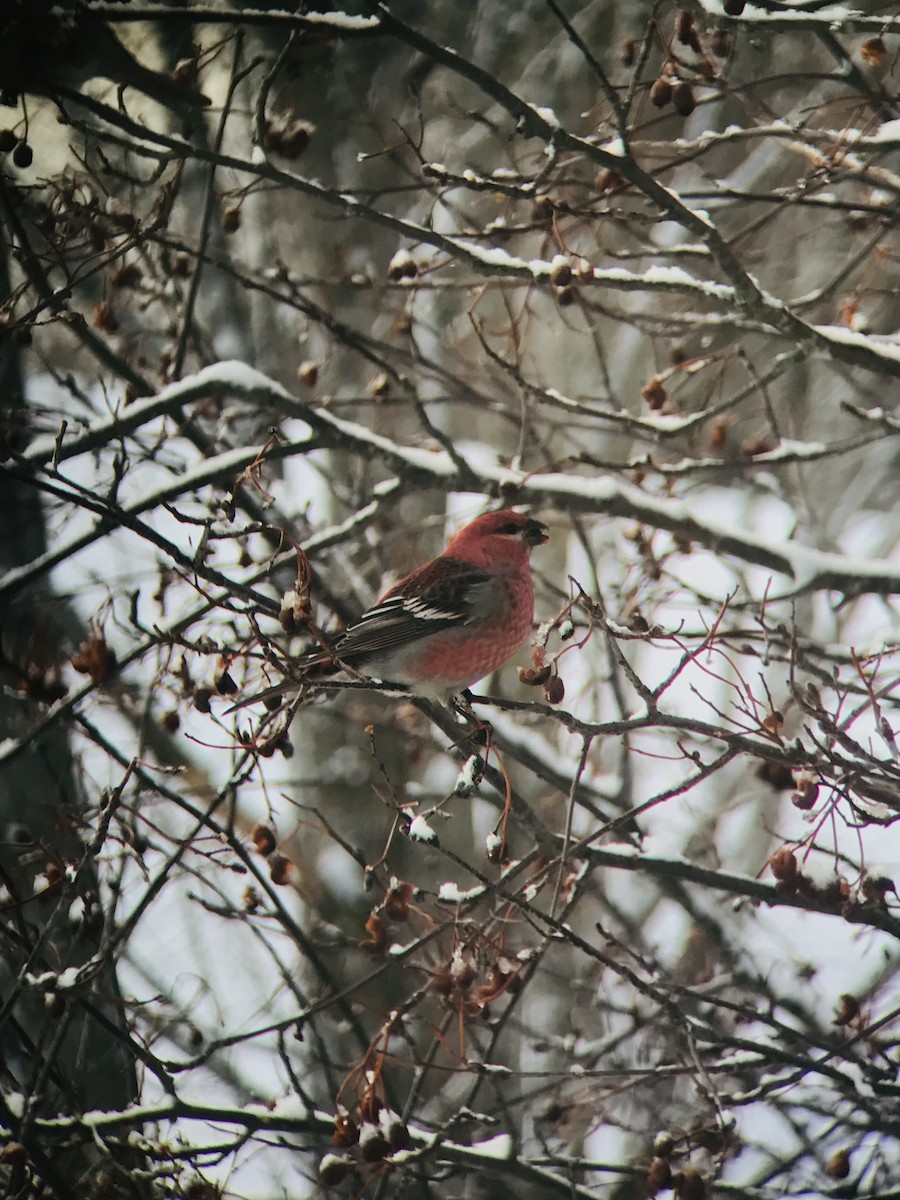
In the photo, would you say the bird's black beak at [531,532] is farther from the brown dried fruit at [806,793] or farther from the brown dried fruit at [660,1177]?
the brown dried fruit at [660,1177]

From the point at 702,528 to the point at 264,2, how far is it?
3.23 m

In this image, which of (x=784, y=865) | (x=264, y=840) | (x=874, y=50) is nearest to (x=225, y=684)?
(x=264, y=840)

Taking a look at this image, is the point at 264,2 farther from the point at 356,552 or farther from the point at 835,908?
the point at 835,908

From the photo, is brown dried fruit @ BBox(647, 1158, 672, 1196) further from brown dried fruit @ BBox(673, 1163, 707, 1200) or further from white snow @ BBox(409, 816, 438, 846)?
white snow @ BBox(409, 816, 438, 846)

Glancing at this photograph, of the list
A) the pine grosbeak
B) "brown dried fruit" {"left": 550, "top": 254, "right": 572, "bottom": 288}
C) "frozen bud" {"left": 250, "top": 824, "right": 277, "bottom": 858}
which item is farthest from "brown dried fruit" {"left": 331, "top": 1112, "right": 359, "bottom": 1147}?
"brown dried fruit" {"left": 550, "top": 254, "right": 572, "bottom": 288}

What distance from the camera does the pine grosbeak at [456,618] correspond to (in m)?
3.46

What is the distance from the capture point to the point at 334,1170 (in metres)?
2.53

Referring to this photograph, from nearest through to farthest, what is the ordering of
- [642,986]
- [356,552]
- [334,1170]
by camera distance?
[642,986] → [334,1170] → [356,552]

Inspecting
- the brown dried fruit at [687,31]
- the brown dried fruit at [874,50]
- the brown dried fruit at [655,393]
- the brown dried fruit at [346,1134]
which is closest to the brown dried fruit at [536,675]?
the brown dried fruit at [346,1134]

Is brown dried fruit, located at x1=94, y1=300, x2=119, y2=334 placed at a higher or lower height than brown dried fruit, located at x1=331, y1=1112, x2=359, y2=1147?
higher

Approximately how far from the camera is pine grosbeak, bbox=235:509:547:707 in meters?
3.46

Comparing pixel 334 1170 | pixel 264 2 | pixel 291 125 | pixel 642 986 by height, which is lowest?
pixel 334 1170

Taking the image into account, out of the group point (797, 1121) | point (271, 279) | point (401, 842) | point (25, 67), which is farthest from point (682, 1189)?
point (401, 842)

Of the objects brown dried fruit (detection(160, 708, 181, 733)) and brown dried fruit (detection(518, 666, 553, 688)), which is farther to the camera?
brown dried fruit (detection(160, 708, 181, 733))
